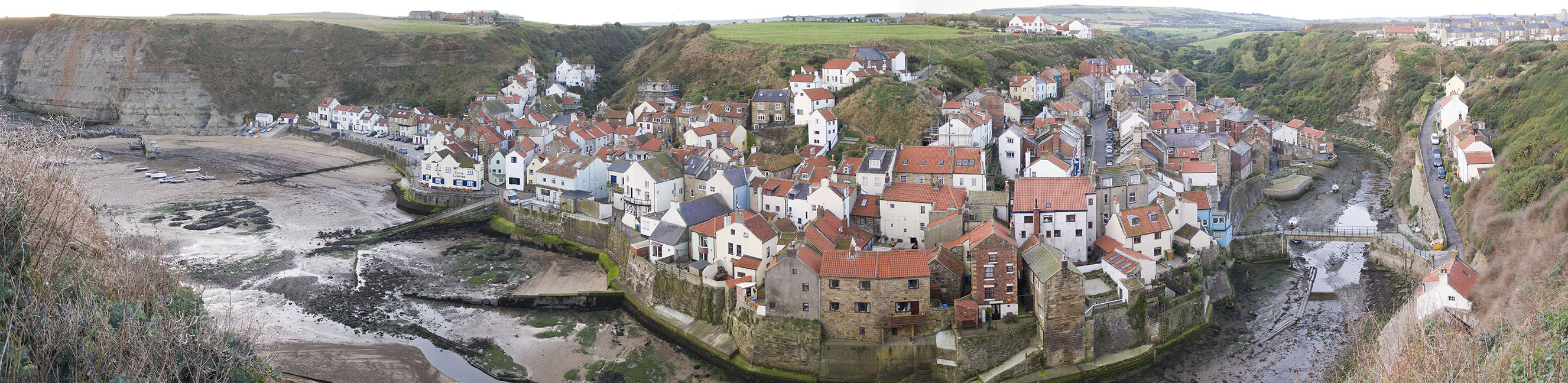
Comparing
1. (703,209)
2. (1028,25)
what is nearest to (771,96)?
(703,209)

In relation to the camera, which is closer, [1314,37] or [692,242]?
[692,242]

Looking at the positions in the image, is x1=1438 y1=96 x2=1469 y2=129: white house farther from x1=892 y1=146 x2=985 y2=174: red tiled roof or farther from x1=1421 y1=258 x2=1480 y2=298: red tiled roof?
x1=892 y1=146 x2=985 y2=174: red tiled roof

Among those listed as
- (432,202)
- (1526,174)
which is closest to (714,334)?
(432,202)

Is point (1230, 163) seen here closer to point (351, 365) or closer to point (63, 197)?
point (351, 365)

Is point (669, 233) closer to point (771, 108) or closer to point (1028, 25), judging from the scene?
point (771, 108)

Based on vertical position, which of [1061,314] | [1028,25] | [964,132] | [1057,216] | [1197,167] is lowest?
[1061,314]

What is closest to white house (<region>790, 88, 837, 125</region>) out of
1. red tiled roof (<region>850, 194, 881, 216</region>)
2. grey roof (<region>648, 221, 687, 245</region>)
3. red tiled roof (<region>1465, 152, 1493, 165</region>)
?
red tiled roof (<region>850, 194, 881, 216</region>)
